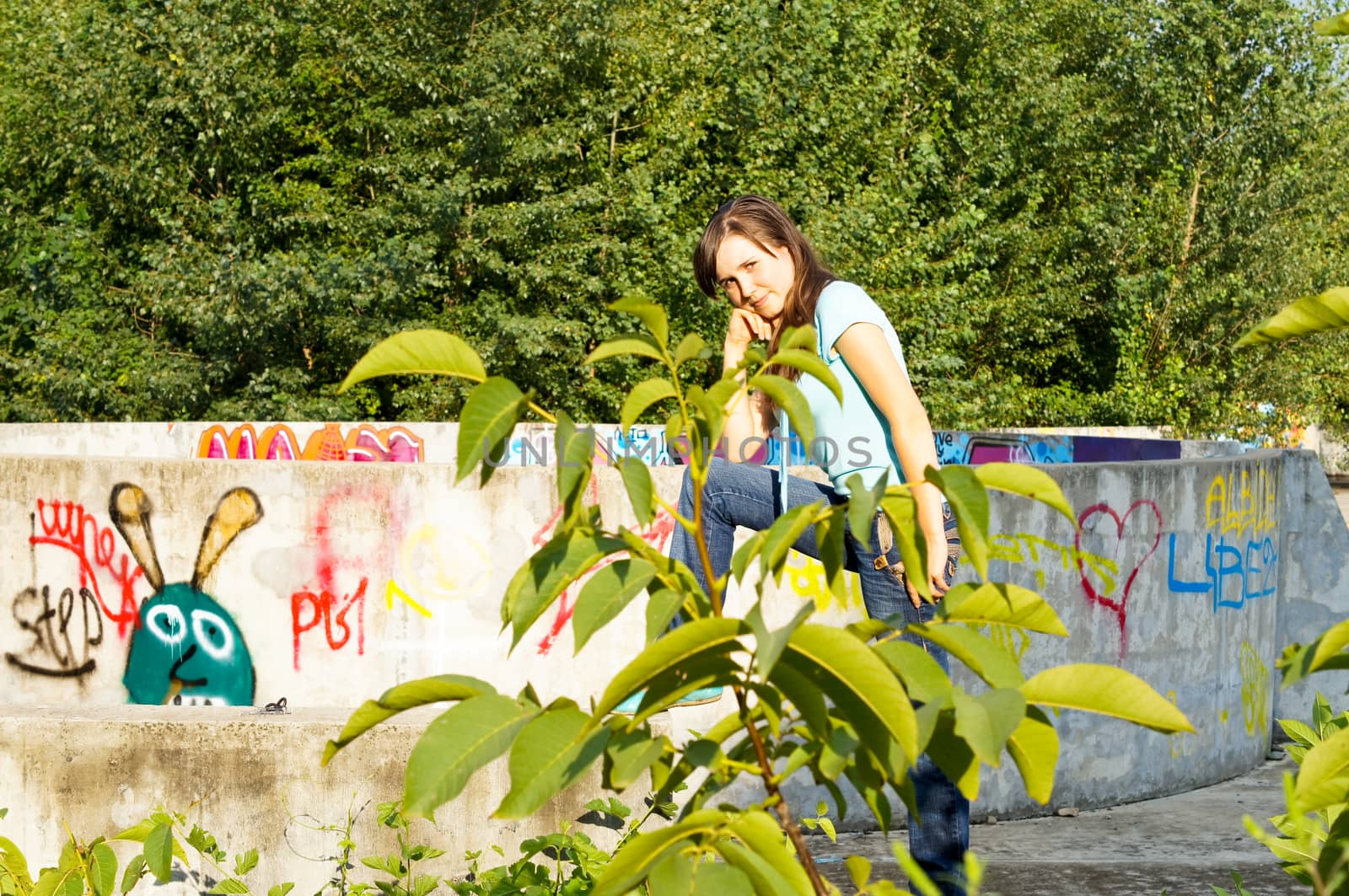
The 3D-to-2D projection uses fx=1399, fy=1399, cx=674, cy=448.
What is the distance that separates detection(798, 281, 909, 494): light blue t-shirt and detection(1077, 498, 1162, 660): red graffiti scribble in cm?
316

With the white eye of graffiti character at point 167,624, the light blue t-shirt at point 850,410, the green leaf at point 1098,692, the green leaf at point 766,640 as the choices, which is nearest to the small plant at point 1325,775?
the green leaf at point 1098,692

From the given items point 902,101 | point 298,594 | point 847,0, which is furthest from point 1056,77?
point 298,594

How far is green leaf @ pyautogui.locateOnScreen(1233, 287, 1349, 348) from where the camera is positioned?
1.45 m

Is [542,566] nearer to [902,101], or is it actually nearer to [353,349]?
[353,349]

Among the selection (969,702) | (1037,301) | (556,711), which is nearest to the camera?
(969,702)

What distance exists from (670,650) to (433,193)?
18477 mm

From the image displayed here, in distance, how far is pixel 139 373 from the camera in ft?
63.0

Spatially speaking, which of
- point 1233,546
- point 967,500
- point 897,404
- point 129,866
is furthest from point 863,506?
point 1233,546

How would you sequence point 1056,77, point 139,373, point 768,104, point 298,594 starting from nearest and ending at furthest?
point 298,594, point 139,373, point 768,104, point 1056,77

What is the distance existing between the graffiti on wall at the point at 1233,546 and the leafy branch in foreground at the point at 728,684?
17.7 feet

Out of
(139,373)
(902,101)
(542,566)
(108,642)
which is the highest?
(902,101)

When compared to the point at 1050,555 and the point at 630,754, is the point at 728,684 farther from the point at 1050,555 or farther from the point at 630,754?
the point at 1050,555

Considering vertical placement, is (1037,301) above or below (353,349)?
above

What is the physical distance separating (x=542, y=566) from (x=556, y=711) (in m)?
0.14
